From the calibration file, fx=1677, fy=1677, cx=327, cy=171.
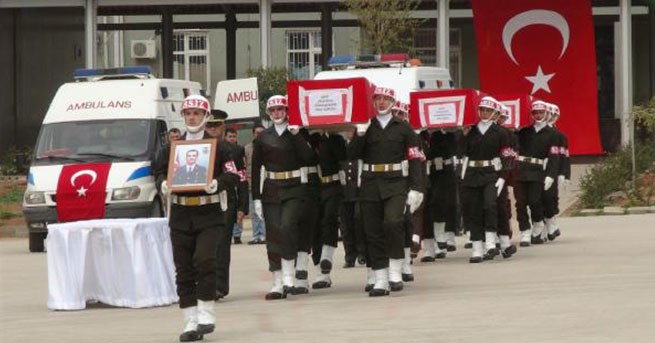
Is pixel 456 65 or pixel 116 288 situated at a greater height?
pixel 456 65

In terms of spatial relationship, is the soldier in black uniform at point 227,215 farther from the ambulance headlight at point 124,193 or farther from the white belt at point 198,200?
the ambulance headlight at point 124,193

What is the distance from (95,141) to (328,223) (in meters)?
8.02

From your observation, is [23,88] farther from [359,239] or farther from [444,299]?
[444,299]

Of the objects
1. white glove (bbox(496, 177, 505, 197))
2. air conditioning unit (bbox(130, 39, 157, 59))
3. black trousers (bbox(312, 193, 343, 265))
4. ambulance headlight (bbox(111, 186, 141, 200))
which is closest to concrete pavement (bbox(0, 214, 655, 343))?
black trousers (bbox(312, 193, 343, 265))

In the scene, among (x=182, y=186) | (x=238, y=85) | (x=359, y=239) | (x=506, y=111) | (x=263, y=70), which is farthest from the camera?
(x=263, y=70)

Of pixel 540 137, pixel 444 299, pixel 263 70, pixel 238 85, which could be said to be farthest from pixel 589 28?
pixel 444 299

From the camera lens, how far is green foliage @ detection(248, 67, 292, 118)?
36062 millimetres

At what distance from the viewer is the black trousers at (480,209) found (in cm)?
2114

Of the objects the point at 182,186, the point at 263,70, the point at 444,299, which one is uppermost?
the point at 263,70

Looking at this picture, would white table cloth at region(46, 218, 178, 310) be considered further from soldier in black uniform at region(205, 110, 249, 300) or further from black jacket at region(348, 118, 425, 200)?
black jacket at region(348, 118, 425, 200)

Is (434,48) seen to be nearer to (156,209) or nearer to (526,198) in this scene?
(156,209)

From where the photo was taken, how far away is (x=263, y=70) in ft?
123

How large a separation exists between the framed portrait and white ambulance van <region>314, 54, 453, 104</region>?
11.6 meters

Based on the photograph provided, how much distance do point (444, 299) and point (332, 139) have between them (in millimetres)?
2403
